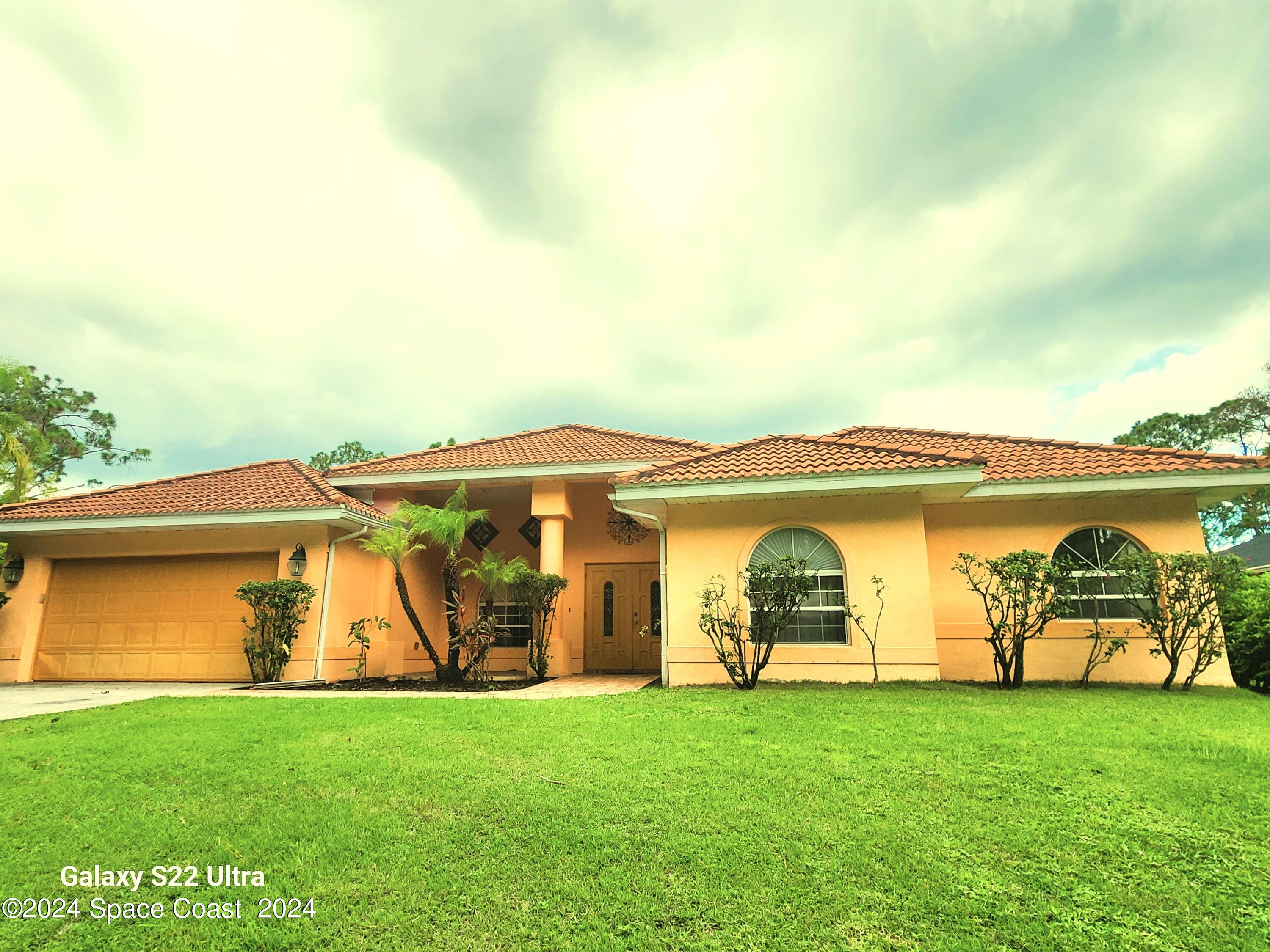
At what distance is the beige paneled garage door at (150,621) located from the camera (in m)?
11.0

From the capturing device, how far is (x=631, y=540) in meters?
12.8

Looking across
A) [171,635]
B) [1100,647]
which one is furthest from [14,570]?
[1100,647]

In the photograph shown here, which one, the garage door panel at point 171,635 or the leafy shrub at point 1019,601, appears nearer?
the leafy shrub at point 1019,601

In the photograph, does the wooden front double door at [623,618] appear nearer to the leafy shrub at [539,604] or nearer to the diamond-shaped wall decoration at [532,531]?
the diamond-shaped wall decoration at [532,531]

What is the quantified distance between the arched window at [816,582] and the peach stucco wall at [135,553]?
8.14 meters

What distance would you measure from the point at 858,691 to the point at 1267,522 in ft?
109

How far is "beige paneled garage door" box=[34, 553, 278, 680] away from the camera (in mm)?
10984

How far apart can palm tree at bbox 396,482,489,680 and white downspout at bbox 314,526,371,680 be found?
152 cm

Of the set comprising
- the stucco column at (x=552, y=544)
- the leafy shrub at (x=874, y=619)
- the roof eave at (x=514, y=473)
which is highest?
the roof eave at (x=514, y=473)

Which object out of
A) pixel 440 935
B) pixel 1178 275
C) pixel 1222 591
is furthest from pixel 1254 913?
pixel 1178 275

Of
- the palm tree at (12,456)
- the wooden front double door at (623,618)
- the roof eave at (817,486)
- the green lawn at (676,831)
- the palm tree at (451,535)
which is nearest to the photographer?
the green lawn at (676,831)

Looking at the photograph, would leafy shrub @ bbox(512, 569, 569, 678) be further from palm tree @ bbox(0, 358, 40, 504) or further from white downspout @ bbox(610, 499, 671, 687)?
palm tree @ bbox(0, 358, 40, 504)

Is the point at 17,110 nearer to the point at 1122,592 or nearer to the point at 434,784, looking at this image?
the point at 434,784

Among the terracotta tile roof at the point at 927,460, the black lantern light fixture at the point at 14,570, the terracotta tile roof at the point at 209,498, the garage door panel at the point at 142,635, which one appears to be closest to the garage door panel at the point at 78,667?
the garage door panel at the point at 142,635
